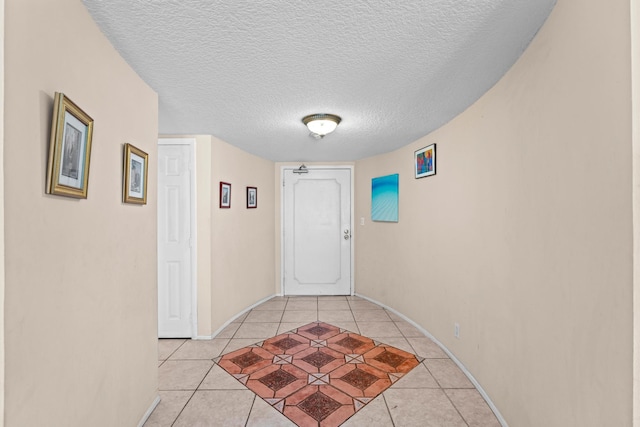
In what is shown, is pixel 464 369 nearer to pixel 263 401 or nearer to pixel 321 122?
pixel 263 401

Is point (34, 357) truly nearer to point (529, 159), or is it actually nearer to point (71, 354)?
point (71, 354)

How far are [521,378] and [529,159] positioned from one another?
113 cm

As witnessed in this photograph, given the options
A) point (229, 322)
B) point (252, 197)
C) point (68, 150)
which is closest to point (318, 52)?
point (68, 150)

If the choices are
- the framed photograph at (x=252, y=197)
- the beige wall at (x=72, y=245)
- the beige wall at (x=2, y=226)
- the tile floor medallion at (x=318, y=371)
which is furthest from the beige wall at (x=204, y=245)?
the beige wall at (x=2, y=226)

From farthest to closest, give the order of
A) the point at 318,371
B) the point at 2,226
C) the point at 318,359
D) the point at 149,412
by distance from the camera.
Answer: the point at 318,359, the point at 318,371, the point at 149,412, the point at 2,226

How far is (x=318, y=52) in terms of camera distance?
1527 mm

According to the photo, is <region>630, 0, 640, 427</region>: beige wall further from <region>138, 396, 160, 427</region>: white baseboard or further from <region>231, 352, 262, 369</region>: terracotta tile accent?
<region>231, 352, 262, 369</region>: terracotta tile accent

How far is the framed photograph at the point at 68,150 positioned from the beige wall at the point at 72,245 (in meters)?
0.03

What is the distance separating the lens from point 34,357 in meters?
1.00

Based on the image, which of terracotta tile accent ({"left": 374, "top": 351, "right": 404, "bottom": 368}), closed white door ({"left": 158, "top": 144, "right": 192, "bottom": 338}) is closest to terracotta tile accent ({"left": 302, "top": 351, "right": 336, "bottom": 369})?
terracotta tile accent ({"left": 374, "top": 351, "right": 404, "bottom": 368})

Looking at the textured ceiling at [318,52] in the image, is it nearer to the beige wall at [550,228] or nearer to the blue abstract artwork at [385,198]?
the beige wall at [550,228]

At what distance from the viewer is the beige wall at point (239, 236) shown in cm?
324

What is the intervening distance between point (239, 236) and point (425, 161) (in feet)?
7.62

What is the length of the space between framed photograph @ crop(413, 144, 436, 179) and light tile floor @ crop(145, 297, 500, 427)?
1680 millimetres
